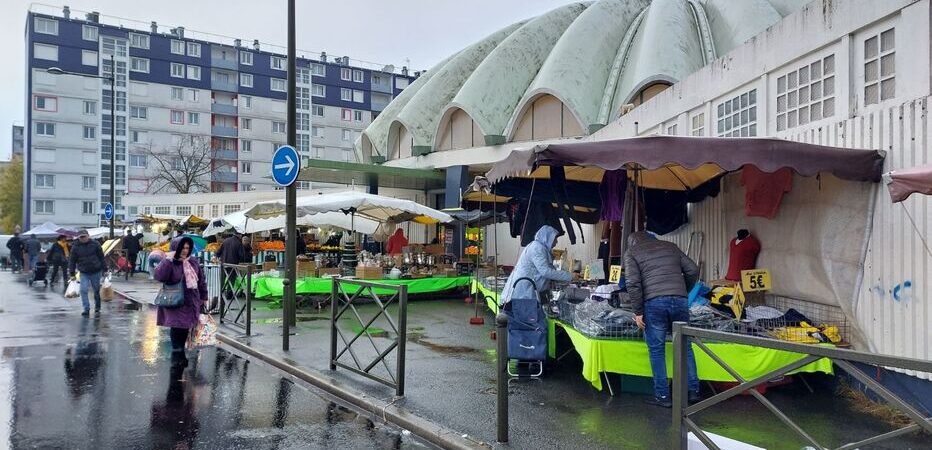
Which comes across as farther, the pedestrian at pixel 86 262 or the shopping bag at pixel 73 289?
the shopping bag at pixel 73 289

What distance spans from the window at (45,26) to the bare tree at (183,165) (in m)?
12.9

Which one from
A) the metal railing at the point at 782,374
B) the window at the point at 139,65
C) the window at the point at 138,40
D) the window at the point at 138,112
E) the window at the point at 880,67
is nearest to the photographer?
the metal railing at the point at 782,374

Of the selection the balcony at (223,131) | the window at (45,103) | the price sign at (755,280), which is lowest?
the price sign at (755,280)

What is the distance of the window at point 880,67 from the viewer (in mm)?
5988

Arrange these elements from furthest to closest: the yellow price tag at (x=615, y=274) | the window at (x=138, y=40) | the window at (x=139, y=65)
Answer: the window at (x=138, y=40) → the window at (x=139, y=65) → the yellow price tag at (x=615, y=274)

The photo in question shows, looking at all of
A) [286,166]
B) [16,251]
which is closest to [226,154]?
[16,251]

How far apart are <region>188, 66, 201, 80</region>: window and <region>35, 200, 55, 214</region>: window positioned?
1774cm

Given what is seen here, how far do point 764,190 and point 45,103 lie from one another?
2595 inches

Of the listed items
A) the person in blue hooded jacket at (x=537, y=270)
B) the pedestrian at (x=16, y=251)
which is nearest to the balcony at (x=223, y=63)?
the pedestrian at (x=16, y=251)

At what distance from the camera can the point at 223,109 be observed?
67.1m

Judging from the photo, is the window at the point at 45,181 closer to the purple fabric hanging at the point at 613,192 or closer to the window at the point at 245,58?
the window at the point at 245,58

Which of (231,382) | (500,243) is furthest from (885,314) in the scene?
(500,243)

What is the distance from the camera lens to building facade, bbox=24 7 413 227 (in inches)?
2264

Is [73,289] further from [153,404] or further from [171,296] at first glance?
[153,404]
